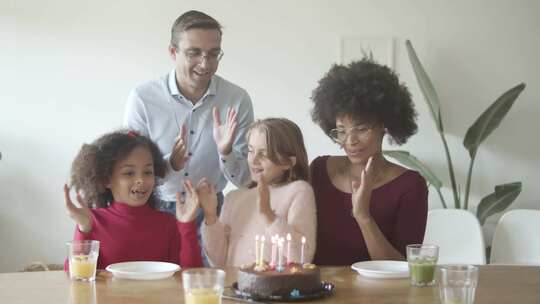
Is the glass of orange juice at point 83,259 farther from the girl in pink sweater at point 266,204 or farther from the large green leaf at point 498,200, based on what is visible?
the large green leaf at point 498,200

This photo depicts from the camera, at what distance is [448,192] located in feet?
14.8

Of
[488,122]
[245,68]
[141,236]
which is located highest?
[245,68]

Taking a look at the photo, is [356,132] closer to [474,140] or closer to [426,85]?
[426,85]

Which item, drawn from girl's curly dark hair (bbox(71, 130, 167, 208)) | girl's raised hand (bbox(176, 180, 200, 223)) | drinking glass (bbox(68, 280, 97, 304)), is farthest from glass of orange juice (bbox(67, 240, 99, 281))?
girl's curly dark hair (bbox(71, 130, 167, 208))

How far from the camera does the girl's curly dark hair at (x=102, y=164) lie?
270 cm

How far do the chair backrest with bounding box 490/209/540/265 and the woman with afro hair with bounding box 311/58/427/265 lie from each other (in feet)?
6.35

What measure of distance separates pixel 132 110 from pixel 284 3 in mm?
1744

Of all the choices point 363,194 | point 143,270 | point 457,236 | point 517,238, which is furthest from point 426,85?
point 143,270

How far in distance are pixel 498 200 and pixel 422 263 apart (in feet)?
7.98

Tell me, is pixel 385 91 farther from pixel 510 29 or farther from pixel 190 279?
pixel 510 29

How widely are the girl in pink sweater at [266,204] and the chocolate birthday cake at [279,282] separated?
0.38 m

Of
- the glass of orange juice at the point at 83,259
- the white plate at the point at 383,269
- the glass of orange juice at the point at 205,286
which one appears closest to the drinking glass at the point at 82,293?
the glass of orange juice at the point at 83,259

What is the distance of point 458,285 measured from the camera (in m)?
1.75

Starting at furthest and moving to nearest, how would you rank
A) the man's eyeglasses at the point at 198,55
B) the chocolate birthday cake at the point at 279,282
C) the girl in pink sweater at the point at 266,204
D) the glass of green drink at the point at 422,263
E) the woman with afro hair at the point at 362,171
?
the man's eyeglasses at the point at 198,55, the woman with afro hair at the point at 362,171, the girl in pink sweater at the point at 266,204, the glass of green drink at the point at 422,263, the chocolate birthday cake at the point at 279,282
